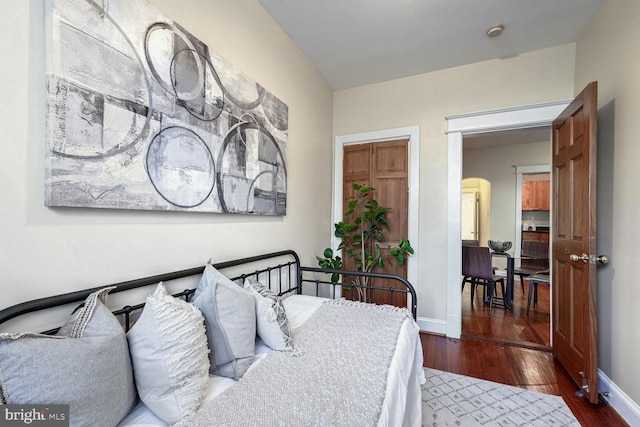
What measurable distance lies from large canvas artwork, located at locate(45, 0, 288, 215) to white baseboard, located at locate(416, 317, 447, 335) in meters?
2.27

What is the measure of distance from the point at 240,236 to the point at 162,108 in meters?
0.85

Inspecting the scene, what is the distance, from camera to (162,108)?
1.18m

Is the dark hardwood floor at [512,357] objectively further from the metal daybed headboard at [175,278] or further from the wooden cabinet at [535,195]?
the wooden cabinet at [535,195]

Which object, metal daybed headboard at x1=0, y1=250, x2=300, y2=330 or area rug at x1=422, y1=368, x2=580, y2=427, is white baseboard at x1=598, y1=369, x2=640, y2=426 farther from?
metal daybed headboard at x1=0, y1=250, x2=300, y2=330

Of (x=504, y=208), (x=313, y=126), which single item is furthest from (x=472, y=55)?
(x=504, y=208)

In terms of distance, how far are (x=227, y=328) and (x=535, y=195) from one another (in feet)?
21.5

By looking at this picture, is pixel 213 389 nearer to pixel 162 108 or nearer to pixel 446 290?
pixel 162 108

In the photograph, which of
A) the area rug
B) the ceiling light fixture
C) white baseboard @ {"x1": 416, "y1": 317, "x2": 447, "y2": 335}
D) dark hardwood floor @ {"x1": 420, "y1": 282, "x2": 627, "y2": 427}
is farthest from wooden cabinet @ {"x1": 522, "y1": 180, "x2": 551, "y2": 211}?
the area rug

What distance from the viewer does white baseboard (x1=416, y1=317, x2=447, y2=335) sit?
271 cm

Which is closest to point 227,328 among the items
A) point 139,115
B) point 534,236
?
point 139,115

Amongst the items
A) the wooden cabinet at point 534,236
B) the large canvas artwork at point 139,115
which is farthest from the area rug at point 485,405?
the wooden cabinet at point 534,236

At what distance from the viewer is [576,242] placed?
6.19 feet

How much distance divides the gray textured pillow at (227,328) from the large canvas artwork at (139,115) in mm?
468

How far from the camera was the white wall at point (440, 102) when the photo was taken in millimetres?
2441
